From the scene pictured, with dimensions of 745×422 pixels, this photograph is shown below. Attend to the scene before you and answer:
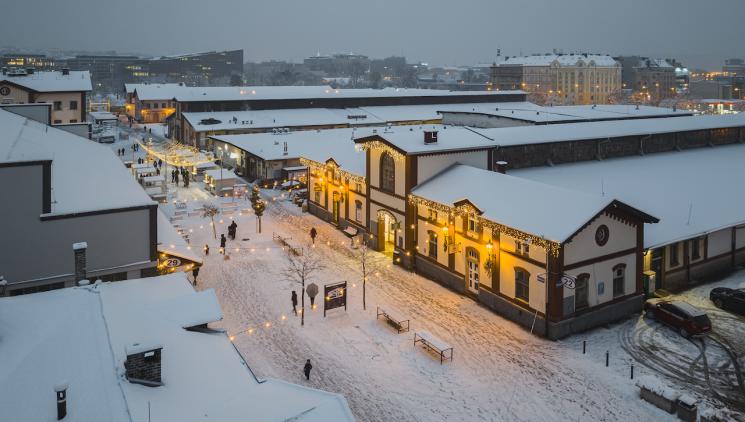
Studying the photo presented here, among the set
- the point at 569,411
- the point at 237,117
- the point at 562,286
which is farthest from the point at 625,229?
the point at 237,117

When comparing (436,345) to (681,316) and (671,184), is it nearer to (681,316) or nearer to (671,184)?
(681,316)

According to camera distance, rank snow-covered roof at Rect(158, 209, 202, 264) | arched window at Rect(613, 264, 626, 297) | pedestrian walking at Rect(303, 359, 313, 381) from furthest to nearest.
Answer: snow-covered roof at Rect(158, 209, 202, 264) < arched window at Rect(613, 264, 626, 297) < pedestrian walking at Rect(303, 359, 313, 381)

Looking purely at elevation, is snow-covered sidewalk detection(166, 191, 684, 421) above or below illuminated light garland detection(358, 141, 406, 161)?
below

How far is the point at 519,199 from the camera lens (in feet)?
99.2

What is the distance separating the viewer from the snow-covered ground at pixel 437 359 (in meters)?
21.2

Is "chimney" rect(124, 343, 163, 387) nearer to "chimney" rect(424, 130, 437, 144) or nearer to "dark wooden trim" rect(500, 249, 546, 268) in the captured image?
"dark wooden trim" rect(500, 249, 546, 268)

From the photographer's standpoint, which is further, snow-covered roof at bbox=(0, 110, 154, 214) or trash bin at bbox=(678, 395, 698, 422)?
snow-covered roof at bbox=(0, 110, 154, 214)

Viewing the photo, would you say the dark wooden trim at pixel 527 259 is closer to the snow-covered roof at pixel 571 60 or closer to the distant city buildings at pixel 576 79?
the distant city buildings at pixel 576 79

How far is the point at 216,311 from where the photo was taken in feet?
62.2

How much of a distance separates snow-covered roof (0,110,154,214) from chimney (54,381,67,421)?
15.9 m

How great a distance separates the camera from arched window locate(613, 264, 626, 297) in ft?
92.2

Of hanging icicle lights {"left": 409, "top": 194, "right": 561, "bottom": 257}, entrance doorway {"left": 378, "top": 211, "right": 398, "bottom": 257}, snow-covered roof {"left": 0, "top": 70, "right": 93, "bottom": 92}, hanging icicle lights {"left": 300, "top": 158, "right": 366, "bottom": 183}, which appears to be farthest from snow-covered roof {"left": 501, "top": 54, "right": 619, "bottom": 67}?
hanging icicle lights {"left": 409, "top": 194, "right": 561, "bottom": 257}

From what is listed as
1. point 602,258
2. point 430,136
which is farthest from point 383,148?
point 602,258

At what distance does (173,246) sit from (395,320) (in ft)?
38.4
